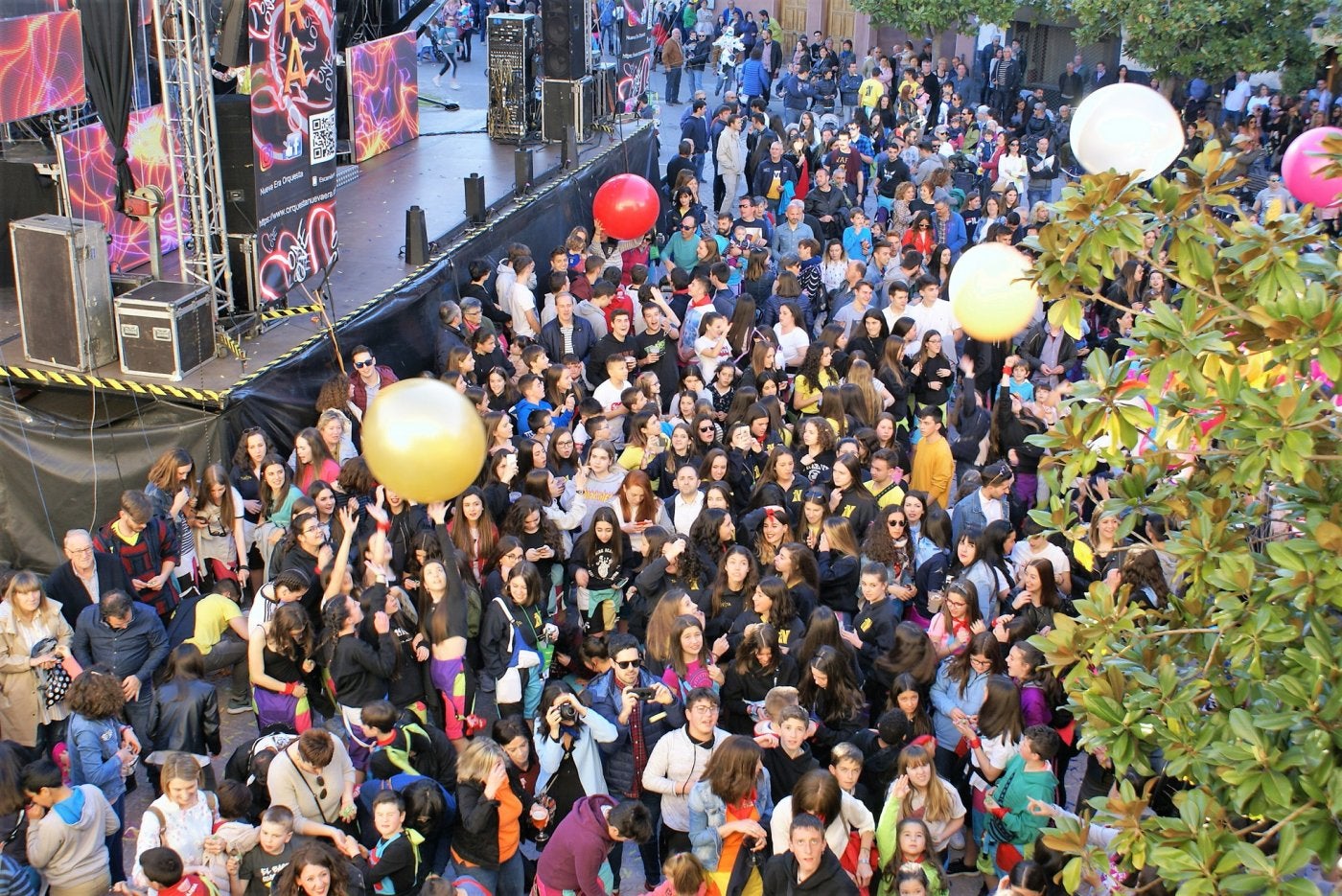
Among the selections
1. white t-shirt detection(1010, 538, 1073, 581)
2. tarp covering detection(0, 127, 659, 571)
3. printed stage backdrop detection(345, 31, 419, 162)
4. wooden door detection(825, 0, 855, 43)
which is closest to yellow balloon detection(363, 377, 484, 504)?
tarp covering detection(0, 127, 659, 571)

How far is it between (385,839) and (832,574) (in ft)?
10.2

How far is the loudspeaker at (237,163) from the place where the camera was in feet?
33.8

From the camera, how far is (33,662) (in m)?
7.15

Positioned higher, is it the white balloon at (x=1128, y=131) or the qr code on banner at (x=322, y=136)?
the white balloon at (x=1128, y=131)

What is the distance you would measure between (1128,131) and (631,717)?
16.7 ft

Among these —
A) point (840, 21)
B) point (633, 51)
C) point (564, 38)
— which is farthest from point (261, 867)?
point (840, 21)

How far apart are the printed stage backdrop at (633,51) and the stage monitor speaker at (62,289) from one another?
11.0 metres

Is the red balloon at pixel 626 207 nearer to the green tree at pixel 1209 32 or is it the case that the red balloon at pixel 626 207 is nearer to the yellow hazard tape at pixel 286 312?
the yellow hazard tape at pixel 286 312

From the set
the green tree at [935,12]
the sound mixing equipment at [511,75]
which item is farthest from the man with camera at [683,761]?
the green tree at [935,12]

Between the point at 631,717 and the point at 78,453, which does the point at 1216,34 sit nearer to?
the point at 78,453

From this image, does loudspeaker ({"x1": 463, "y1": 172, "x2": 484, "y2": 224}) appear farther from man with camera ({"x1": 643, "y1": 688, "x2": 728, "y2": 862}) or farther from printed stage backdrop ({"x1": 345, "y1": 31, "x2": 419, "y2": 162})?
man with camera ({"x1": 643, "y1": 688, "x2": 728, "y2": 862})

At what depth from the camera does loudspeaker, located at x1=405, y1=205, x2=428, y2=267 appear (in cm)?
1242

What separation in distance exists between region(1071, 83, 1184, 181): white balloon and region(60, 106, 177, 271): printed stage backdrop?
668cm

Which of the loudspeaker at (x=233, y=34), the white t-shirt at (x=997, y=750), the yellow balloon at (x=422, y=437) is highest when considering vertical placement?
the loudspeaker at (x=233, y=34)
